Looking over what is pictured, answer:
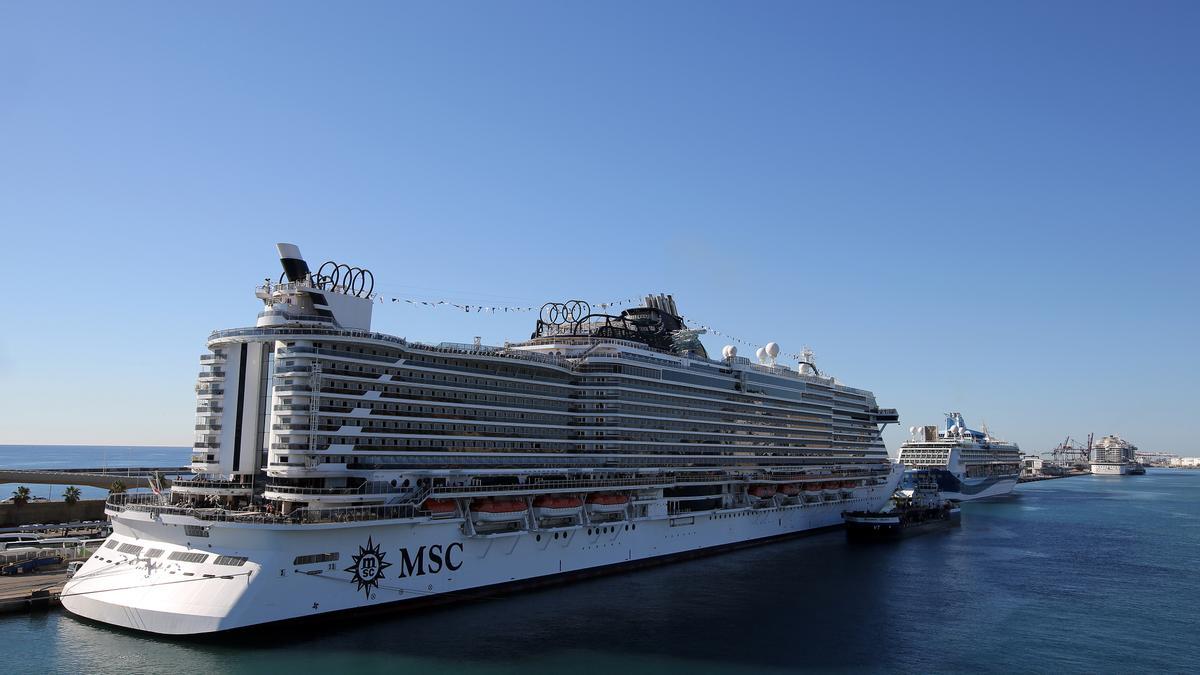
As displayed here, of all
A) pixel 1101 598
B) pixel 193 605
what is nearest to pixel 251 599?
pixel 193 605

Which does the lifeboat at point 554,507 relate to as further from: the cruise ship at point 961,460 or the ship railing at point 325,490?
the cruise ship at point 961,460

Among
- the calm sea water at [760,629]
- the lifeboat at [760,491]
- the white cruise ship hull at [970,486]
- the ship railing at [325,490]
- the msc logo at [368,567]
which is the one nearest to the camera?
the calm sea water at [760,629]

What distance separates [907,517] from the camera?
9881cm

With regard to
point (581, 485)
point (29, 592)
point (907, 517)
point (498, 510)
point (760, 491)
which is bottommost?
point (907, 517)

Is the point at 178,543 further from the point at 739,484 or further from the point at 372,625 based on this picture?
the point at 739,484

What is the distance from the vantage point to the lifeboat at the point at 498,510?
1896 inches

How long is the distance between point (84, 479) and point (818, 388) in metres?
89.9

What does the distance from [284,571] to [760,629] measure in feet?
86.6

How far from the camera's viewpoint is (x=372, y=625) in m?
40.7

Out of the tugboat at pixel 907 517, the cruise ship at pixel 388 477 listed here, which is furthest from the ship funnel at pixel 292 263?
the tugboat at pixel 907 517

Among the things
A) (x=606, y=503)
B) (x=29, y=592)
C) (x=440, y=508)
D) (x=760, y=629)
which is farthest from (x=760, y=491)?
(x=29, y=592)

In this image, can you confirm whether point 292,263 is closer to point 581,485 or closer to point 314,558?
point 314,558

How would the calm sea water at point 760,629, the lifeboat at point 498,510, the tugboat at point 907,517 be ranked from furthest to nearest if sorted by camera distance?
1. the tugboat at point 907,517
2. the lifeboat at point 498,510
3. the calm sea water at point 760,629

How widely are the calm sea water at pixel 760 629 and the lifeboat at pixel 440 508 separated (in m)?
5.63
